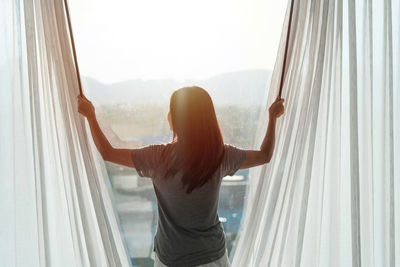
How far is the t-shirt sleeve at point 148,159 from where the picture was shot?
1.16m

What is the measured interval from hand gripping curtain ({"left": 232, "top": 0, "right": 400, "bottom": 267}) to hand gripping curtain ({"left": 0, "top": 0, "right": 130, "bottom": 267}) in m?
0.50

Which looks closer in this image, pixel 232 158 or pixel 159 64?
pixel 232 158

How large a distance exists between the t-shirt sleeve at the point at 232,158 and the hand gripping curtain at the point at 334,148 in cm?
13

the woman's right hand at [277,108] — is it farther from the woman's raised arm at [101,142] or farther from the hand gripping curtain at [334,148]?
the woman's raised arm at [101,142]

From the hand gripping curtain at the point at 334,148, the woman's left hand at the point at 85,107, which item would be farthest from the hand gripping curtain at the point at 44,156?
the hand gripping curtain at the point at 334,148

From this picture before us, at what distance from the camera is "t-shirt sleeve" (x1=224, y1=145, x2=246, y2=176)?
1.21 meters

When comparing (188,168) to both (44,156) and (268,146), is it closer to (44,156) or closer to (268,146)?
(268,146)

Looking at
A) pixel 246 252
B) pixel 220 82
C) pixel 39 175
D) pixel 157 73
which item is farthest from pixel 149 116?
pixel 246 252

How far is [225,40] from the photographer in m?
1.33

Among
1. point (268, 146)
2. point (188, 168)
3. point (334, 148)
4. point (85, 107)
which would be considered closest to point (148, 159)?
point (188, 168)

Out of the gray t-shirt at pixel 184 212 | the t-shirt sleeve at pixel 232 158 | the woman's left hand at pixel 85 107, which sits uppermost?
the woman's left hand at pixel 85 107

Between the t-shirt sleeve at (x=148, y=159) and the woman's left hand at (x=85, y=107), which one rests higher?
the woman's left hand at (x=85, y=107)

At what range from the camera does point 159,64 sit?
4.32ft

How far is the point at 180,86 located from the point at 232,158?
0.98ft
